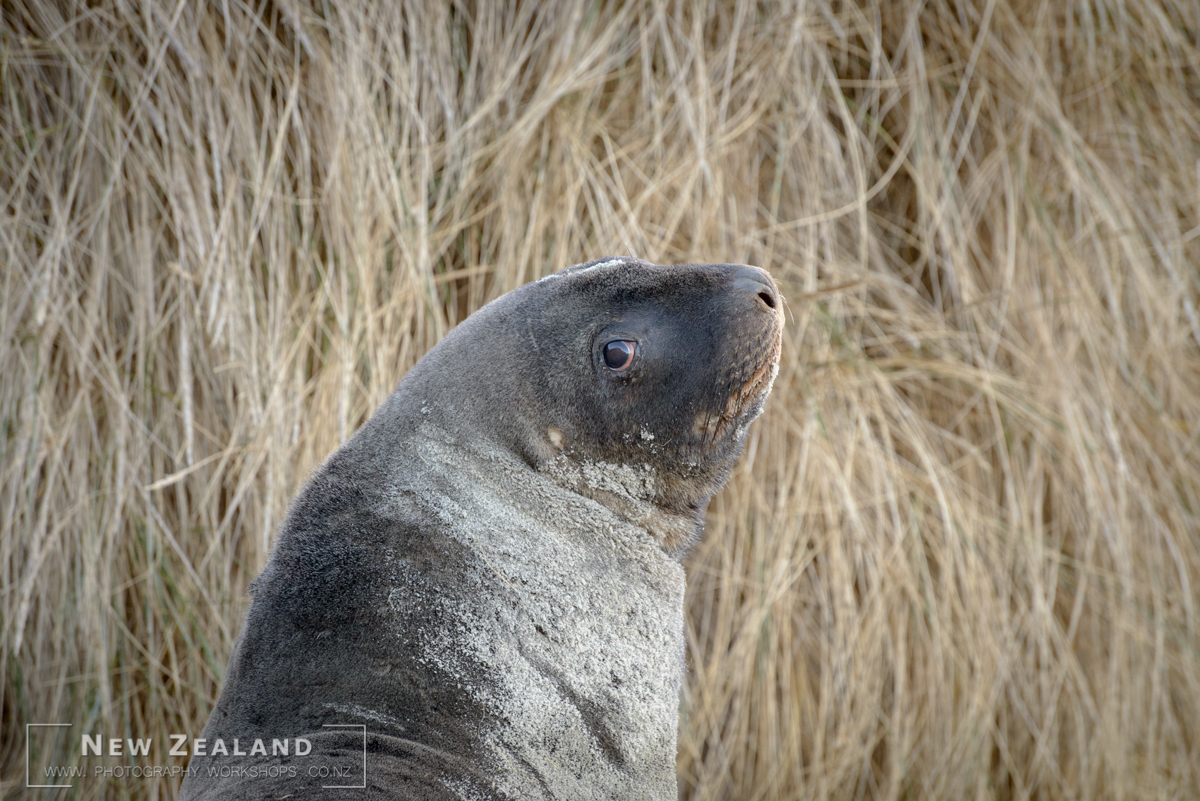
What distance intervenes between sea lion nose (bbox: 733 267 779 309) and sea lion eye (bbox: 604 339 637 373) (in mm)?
181

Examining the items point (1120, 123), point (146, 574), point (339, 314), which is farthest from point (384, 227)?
point (1120, 123)

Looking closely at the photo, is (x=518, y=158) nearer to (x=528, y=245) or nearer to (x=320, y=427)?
(x=528, y=245)

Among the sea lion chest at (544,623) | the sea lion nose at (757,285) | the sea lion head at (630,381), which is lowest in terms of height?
the sea lion chest at (544,623)

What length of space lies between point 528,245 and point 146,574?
3.78 ft

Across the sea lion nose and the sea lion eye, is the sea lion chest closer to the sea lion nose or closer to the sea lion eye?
the sea lion eye

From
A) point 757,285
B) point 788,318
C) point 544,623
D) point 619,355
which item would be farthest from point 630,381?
point 788,318

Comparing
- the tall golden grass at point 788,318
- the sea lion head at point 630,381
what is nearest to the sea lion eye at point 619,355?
the sea lion head at point 630,381

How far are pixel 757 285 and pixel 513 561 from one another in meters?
0.53

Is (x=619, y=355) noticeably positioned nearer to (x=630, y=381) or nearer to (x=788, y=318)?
(x=630, y=381)

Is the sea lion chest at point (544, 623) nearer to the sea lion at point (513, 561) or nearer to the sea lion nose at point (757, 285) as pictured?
the sea lion at point (513, 561)

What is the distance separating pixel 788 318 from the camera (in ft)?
8.57

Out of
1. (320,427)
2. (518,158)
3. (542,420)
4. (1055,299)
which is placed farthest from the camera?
(1055,299)

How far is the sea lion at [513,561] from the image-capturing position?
112 cm

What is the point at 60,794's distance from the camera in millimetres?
2086
